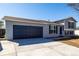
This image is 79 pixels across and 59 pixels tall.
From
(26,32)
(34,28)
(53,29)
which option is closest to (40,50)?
(26,32)

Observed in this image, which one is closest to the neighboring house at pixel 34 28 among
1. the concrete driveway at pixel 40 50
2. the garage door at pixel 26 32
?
the garage door at pixel 26 32

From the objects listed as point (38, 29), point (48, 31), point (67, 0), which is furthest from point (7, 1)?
point (48, 31)

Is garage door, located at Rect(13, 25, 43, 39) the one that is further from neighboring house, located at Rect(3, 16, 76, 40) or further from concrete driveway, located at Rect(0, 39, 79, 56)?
concrete driveway, located at Rect(0, 39, 79, 56)

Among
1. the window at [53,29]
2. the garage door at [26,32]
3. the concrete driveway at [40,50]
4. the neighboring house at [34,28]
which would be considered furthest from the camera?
the window at [53,29]

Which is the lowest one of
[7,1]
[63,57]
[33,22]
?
[63,57]

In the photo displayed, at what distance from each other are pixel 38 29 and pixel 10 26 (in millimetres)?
3495

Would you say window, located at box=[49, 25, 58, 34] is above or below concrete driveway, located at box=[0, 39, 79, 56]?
above

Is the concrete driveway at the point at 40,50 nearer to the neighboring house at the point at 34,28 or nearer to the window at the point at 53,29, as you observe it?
the neighboring house at the point at 34,28

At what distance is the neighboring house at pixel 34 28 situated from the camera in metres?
10.9

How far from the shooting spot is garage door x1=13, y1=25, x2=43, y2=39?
11.4 meters

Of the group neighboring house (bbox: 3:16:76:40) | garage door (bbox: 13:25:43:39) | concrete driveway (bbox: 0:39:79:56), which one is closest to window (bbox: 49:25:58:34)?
neighboring house (bbox: 3:16:76:40)

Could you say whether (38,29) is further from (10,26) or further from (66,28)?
(66,28)

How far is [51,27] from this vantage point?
48.0ft

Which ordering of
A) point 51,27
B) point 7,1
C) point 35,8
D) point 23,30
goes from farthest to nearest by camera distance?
point 51,27 < point 23,30 < point 35,8 < point 7,1
